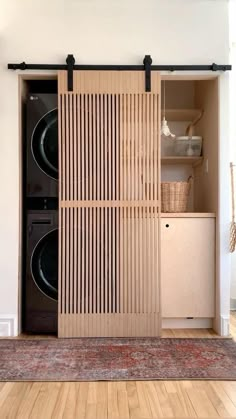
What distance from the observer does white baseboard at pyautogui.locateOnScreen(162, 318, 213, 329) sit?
130 inches

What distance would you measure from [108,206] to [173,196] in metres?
0.58

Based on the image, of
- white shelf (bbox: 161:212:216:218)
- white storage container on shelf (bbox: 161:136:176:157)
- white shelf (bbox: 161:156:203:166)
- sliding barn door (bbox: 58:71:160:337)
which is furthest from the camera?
white storage container on shelf (bbox: 161:136:176:157)

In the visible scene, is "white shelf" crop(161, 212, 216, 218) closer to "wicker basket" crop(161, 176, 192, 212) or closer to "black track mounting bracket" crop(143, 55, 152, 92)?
"wicker basket" crop(161, 176, 192, 212)

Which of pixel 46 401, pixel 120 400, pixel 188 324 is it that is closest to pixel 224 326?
pixel 188 324

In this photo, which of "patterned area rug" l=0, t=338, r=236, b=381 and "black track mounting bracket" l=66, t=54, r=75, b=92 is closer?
"patterned area rug" l=0, t=338, r=236, b=381

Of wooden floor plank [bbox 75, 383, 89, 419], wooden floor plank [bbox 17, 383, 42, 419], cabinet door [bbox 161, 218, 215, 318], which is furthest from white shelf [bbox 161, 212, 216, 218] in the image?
wooden floor plank [bbox 17, 383, 42, 419]

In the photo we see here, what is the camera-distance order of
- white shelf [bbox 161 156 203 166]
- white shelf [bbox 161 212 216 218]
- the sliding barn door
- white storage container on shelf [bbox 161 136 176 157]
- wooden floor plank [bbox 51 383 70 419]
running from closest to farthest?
wooden floor plank [bbox 51 383 70 419], the sliding barn door, white shelf [bbox 161 212 216 218], white shelf [bbox 161 156 203 166], white storage container on shelf [bbox 161 136 176 157]

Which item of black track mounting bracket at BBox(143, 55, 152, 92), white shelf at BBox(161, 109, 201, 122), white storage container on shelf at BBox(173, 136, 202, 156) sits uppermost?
black track mounting bracket at BBox(143, 55, 152, 92)

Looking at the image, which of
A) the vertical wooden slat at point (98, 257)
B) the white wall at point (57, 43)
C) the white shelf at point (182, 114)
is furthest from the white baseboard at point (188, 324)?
the white shelf at point (182, 114)

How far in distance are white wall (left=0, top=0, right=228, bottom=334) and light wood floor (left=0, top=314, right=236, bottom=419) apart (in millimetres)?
1125

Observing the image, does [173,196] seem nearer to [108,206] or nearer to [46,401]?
[108,206]

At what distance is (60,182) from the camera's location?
10.0ft

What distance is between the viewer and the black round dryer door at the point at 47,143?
124 inches

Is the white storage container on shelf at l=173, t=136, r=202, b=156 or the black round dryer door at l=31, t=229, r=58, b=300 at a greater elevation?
the white storage container on shelf at l=173, t=136, r=202, b=156
